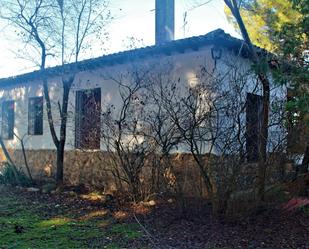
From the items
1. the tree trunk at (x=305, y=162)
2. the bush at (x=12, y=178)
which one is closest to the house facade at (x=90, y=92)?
the tree trunk at (x=305, y=162)

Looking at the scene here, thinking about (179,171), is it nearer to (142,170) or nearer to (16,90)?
(142,170)

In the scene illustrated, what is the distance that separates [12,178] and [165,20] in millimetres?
8474

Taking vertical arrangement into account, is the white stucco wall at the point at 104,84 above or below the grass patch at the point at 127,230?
above

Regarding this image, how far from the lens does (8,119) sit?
1627 centimetres

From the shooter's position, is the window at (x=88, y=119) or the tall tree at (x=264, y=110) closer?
the tall tree at (x=264, y=110)

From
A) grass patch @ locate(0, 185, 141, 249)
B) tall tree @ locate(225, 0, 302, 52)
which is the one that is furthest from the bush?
Answer: tall tree @ locate(225, 0, 302, 52)

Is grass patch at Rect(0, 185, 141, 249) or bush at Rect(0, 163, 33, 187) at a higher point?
bush at Rect(0, 163, 33, 187)

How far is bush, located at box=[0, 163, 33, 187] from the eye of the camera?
12.3 m

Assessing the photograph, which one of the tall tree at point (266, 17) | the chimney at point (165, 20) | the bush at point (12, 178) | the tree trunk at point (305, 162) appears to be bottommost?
the bush at point (12, 178)

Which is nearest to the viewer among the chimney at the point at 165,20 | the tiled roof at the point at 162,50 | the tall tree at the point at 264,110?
the tall tree at the point at 264,110

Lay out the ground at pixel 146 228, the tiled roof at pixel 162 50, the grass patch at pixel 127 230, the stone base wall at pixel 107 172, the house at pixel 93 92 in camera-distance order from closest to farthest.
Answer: the ground at pixel 146 228 < the grass patch at pixel 127 230 < the stone base wall at pixel 107 172 < the tiled roof at pixel 162 50 < the house at pixel 93 92

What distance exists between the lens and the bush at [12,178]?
40.2 ft

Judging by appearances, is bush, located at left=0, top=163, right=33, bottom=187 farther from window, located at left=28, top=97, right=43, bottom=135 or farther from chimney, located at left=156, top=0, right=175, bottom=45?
chimney, located at left=156, top=0, right=175, bottom=45

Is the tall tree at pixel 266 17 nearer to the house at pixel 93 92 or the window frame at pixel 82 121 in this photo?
the house at pixel 93 92
